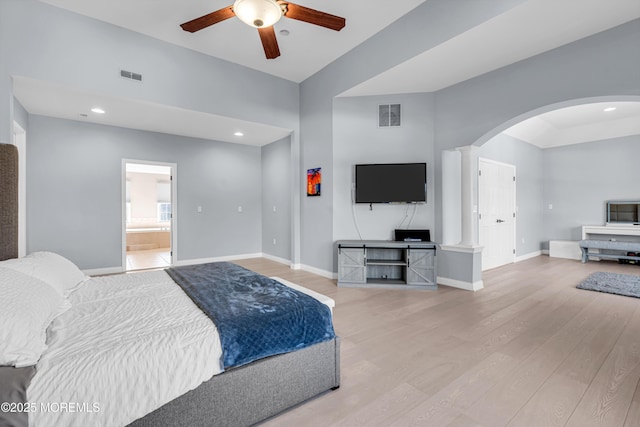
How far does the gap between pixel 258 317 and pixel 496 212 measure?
5530mm

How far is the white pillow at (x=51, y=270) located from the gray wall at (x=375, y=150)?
10.7 feet

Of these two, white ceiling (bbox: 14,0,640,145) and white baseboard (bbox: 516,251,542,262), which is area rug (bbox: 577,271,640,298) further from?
white ceiling (bbox: 14,0,640,145)

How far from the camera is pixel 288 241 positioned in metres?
5.80

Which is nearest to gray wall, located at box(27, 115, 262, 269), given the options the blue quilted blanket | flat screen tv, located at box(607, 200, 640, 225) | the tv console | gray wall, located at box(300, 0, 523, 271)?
gray wall, located at box(300, 0, 523, 271)

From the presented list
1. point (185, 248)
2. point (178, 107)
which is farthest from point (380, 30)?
point (185, 248)

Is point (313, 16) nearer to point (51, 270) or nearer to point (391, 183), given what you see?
point (391, 183)

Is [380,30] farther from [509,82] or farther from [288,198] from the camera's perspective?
[288,198]

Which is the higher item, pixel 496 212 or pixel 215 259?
pixel 496 212

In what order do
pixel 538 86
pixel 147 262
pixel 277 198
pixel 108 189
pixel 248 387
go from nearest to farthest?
pixel 248 387, pixel 538 86, pixel 108 189, pixel 147 262, pixel 277 198

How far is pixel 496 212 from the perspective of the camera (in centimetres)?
555

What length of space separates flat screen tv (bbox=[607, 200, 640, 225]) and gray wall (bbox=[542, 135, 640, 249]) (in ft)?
0.39

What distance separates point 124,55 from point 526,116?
199 inches

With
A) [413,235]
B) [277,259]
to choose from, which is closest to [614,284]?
[413,235]

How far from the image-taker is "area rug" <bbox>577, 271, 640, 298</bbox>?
378 centimetres
